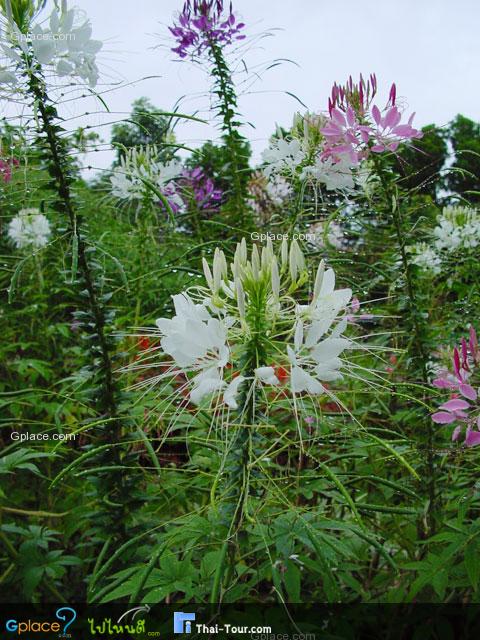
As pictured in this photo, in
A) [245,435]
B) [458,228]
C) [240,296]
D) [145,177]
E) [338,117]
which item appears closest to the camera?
[240,296]

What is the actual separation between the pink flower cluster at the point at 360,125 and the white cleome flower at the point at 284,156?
0.64 feet

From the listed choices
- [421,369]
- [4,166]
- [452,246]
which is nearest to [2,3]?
[4,166]

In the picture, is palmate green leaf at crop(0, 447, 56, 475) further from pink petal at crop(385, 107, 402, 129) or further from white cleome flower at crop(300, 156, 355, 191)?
pink petal at crop(385, 107, 402, 129)

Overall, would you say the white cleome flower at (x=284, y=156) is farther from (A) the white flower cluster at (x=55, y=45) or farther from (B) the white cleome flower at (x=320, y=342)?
(B) the white cleome flower at (x=320, y=342)

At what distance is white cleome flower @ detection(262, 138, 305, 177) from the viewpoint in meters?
1.77

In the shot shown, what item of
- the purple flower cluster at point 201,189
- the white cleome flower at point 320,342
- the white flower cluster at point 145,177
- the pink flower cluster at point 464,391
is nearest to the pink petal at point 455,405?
the pink flower cluster at point 464,391

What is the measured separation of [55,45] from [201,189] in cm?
179

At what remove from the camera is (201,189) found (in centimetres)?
306

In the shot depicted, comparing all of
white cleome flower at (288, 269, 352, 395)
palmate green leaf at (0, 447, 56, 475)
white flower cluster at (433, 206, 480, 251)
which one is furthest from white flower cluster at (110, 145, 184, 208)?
white cleome flower at (288, 269, 352, 395)

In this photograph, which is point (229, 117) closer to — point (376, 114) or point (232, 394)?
point (376, 114)

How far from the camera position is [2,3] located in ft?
4.17

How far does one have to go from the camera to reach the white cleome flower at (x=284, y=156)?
1.77 m

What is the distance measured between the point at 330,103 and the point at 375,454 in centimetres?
106

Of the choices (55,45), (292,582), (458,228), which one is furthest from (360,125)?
(458,228)
